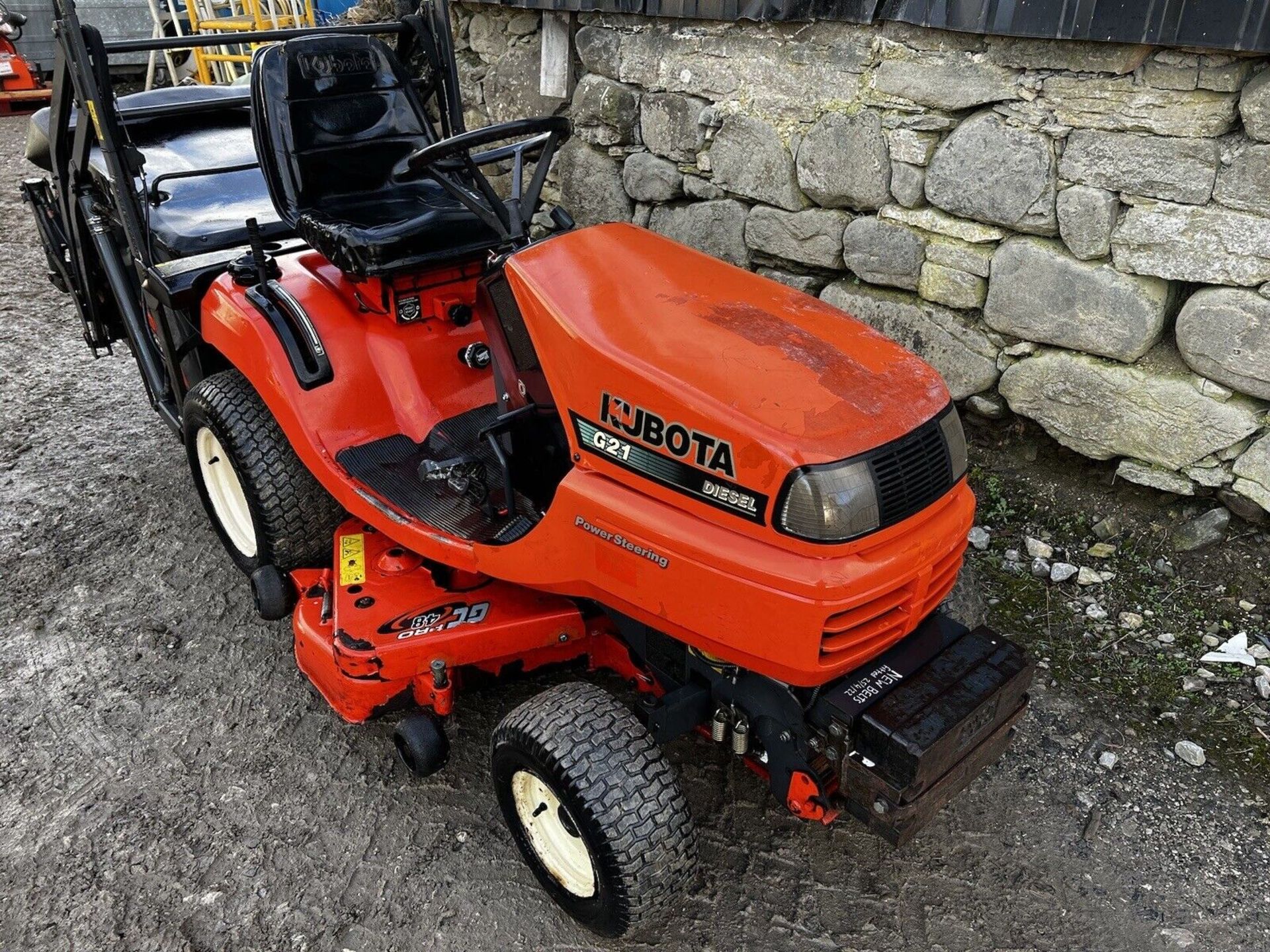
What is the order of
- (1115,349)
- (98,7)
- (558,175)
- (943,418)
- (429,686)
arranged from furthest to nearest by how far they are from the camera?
(98,7) < (558,175) < (1115,349) < (429,686) < (943,418)

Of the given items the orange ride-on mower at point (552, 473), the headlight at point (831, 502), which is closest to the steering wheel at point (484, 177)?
the orange ride-on mower at point (552, 473)

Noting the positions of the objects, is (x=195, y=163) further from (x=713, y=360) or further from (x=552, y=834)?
(x=552, y=834)

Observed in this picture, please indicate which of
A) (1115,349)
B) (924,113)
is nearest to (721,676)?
(1115,349)

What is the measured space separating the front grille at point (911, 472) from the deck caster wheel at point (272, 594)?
1780 millimetres

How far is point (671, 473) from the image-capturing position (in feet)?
6.67

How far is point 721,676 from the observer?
224cm

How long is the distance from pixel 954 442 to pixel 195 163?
124 inches

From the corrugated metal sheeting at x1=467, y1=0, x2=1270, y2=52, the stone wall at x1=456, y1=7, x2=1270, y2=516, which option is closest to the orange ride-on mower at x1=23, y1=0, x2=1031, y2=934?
the stone wall at x1=456, y1=7, x2=1270, y2=516

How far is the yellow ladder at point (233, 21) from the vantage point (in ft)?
27.4

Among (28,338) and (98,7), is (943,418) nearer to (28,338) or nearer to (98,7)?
(28,338)

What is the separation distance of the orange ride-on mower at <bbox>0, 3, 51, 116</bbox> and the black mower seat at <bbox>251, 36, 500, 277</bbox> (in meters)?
8.70

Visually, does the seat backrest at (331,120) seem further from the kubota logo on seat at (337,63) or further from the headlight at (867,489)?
the headlight at (867,489)

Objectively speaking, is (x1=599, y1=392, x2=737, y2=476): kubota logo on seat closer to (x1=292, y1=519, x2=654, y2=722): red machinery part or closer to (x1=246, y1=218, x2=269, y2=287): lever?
(x1=292, y1=519, x2=654, y2=722): red machinery part

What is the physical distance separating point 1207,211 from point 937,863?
202cm
